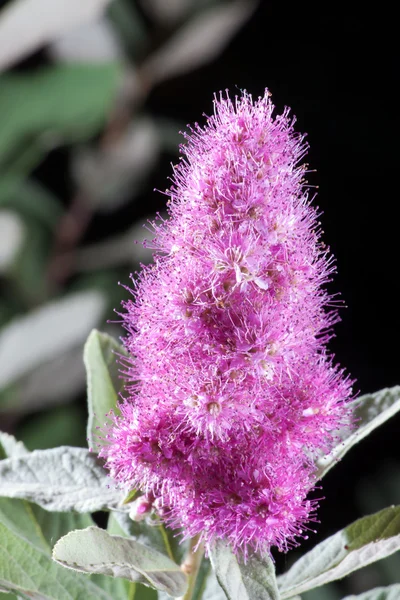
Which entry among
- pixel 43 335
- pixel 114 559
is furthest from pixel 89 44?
pixel 114 559

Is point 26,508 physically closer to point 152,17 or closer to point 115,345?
point 115,345

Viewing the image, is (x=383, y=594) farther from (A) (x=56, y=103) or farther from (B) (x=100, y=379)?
(A) (x=56, y=103)

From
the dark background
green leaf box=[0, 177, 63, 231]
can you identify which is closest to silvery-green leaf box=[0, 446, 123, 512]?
green leaf box=[0, 177, 63, 231]

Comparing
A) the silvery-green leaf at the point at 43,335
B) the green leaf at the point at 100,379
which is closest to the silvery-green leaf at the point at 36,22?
the silvery-green leaf at the point at 43,335

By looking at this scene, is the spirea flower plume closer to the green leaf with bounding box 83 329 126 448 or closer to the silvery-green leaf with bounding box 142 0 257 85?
the green leaf with bounding box 83 329 126 448

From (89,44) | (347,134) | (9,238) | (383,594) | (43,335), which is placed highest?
(89,44)
